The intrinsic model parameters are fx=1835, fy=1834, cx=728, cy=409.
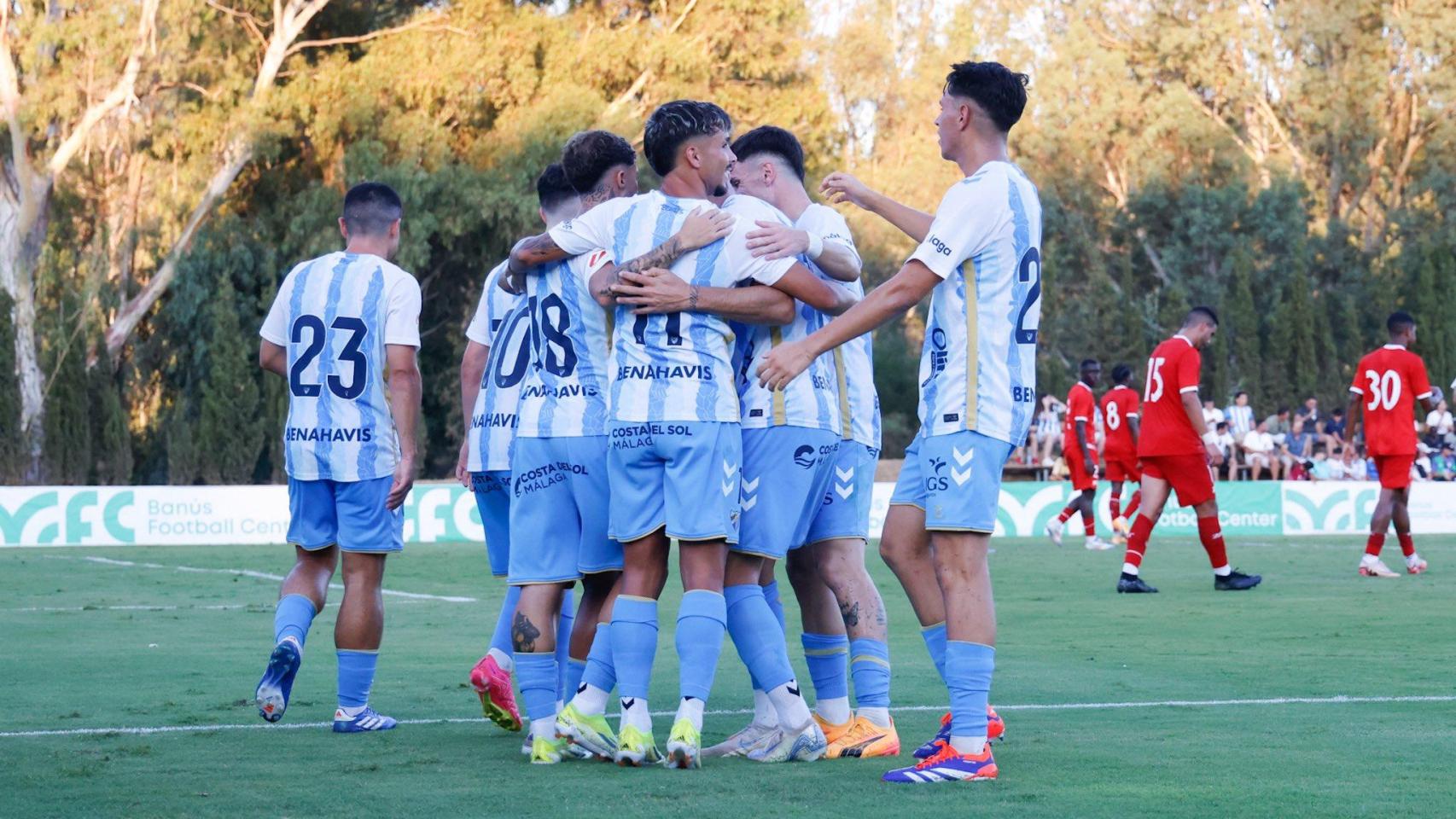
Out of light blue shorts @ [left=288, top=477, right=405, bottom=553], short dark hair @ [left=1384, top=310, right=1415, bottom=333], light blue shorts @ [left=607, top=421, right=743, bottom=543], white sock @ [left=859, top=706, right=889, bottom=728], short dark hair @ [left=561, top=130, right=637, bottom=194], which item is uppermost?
short dark hair @ [left=1384, top=310, right=1415, bottom=333]

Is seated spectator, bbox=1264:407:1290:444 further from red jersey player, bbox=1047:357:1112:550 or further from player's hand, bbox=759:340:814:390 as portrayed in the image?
player's hand, bbox=759:340:814:390

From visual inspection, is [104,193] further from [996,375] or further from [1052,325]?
[996,375]

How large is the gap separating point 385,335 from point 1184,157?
5025 cm

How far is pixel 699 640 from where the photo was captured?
233 inches

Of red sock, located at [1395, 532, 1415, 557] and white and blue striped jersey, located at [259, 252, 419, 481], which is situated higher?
white and blue striped jersey, located at [259, 252, 419, 481]

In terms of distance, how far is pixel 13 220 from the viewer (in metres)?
37.1

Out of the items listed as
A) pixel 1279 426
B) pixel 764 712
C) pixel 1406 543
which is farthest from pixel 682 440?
pixel 1279 426

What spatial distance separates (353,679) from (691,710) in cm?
175

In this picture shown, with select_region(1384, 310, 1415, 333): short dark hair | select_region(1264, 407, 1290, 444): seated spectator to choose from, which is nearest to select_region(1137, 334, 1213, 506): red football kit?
select_region(1384, 310, 1415, 333): short dark hair

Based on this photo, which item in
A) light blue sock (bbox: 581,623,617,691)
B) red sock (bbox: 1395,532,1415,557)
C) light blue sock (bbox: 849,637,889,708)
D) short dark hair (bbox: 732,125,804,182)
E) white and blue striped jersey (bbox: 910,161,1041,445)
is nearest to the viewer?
white and blue striped jersey (bbox: 910,161,1041,445)

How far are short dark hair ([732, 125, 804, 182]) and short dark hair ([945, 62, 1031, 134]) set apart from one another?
895 millimetres

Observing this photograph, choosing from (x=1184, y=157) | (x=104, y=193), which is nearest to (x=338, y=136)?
(x=104, y=193)

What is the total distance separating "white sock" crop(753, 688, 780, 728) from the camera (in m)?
6.38

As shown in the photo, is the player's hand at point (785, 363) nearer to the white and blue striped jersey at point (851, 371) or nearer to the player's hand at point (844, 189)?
the white and blue striped jersey at point (851, 371)
